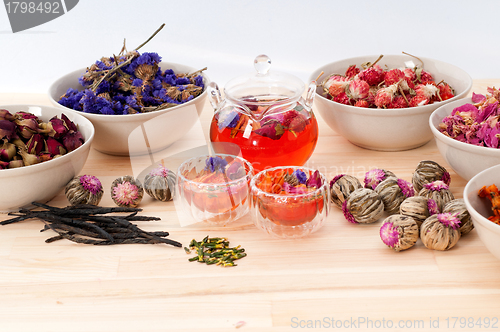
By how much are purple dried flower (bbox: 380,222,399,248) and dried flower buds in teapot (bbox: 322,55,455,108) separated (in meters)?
0.39

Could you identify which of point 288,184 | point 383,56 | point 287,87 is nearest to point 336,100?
point 287,87

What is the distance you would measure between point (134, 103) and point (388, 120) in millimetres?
623

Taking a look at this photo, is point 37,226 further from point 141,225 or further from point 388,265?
point 388,265

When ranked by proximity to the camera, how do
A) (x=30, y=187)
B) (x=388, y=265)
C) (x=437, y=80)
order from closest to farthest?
1. (x=388, y=265)
2. (x=30, y=187)
3. (x=437, y=80)

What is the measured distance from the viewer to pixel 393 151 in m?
1.34

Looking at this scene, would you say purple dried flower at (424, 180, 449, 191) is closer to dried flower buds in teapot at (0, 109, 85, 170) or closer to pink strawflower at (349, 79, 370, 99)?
pink strawflower at (349, 79, 370, 99)

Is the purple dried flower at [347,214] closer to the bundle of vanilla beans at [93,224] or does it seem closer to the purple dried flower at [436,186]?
the purple dried flower at [436,186]

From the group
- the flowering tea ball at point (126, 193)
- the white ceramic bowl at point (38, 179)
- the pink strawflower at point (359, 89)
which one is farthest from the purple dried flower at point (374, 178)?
the white ceramic bowl at point (38, 179)

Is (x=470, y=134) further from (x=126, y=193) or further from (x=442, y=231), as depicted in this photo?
(x=126, y=193)

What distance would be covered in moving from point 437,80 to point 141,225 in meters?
0.91

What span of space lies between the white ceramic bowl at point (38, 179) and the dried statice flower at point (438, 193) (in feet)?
2.43

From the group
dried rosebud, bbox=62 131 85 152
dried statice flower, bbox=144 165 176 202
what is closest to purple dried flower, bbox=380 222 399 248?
dried statice flower, bbox=144 165 176 202

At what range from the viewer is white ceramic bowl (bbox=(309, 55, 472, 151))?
1.22m

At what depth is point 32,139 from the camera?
43.6 inches
